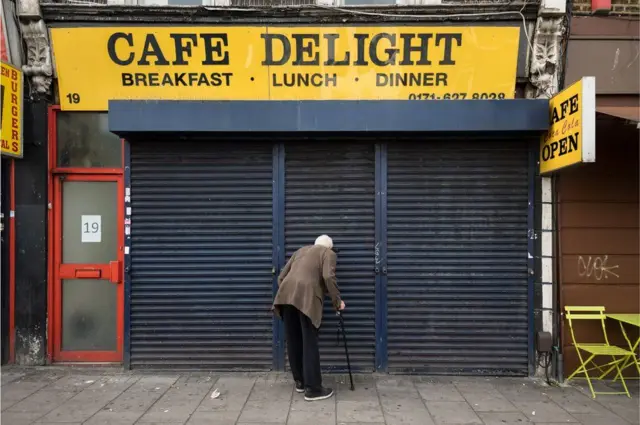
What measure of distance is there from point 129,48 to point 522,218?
552 cm

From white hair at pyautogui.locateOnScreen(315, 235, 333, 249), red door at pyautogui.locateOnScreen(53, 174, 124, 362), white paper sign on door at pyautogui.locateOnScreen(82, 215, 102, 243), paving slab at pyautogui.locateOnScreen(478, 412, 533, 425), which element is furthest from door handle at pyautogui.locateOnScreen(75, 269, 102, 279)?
paving slab at pyautogui.locateOnScreen(478, 412, 533, 425)

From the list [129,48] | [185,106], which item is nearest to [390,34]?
[185,106]

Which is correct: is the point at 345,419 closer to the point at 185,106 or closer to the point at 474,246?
the point at 474,246

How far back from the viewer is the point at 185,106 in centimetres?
589

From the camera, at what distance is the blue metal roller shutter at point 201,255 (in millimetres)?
6258

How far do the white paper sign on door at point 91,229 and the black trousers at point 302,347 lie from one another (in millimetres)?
2934

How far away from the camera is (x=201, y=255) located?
248 inches


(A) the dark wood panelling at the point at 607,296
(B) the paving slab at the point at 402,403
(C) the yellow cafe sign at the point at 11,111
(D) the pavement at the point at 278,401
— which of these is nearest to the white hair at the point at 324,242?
(D) the pavement at the point at 278,401

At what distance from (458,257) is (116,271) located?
4.52 m

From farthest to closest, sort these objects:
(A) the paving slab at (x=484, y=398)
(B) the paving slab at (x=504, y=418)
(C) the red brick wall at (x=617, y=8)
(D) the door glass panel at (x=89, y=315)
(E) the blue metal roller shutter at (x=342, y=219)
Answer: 1. (D) the door glass panel at (x=89, y=315)
2. (E) the blue metal roller shutter at (x=342, y=219)
3. (C) the red brick wall at (x=617, y=8)
4. (A) the paving slab at (x=484, y=398)
5. (B) the paving slab at (x=504, y=418)

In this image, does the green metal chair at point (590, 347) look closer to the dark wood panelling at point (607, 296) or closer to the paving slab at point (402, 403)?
the dark wood panelling at point (607, 296)

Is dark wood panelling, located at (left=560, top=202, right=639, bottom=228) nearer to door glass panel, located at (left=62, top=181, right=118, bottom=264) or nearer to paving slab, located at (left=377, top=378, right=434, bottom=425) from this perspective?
paving slab, located at (left=377, top=378, right=434, bottom=425)

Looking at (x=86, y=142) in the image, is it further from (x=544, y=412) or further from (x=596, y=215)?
(x=596, y=215)

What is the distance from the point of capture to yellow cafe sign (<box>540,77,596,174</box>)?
4824 millimetres
